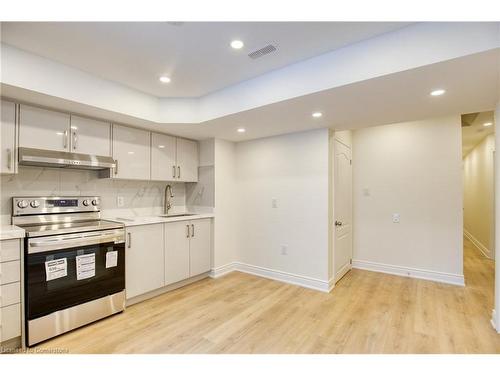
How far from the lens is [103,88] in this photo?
2523 millimetres

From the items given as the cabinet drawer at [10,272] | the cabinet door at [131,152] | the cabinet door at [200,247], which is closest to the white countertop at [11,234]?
the cabinet drawer at [10,272]

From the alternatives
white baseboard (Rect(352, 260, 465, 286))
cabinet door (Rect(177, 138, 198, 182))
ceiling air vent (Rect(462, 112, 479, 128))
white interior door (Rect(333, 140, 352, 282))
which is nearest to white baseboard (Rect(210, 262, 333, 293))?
white interior door (Rect(333, 140, 352, 282))

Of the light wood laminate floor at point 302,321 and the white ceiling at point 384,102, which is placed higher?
the white ceiling at point 384,102

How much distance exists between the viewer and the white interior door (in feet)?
11.7

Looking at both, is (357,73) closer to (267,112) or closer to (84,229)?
(267,112)

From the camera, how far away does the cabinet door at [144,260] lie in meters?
2.79

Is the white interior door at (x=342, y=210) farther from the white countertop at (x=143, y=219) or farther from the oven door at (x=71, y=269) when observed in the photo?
the oven door at (x=71, y=269)

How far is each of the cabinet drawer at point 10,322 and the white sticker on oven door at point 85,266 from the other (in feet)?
1.46

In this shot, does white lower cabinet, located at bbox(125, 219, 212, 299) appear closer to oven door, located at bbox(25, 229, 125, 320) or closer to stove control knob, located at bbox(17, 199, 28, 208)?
oven door, located at bbox(25, 229, 125, 320)

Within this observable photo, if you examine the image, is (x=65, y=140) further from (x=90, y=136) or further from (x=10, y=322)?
(x=10, y=322)

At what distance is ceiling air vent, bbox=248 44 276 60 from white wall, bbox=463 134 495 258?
485 cm

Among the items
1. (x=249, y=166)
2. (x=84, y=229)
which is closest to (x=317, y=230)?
(x=249, y=166)
